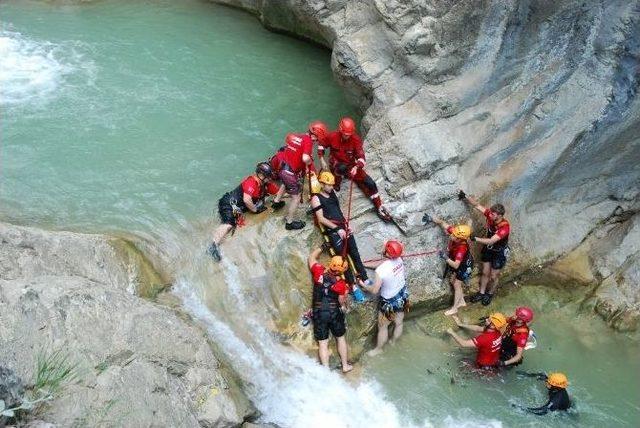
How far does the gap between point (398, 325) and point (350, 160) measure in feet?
8.40

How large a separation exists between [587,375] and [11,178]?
937 centimetres

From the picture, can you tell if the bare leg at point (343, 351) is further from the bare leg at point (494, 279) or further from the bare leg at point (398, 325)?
the bare leg at point (494, 279)

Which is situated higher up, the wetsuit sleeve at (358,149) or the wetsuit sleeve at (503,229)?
the wetsuit sleeve at (358,149)

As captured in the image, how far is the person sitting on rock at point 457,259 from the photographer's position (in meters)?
9.25

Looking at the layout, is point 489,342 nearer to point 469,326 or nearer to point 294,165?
point 469,326

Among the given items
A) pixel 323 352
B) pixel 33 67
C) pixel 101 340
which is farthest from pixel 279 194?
pixel 33 67

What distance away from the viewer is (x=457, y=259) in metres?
9.40

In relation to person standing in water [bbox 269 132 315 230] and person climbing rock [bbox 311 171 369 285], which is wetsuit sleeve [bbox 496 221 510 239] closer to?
person climbing rock [bbox 311 171 369 285]

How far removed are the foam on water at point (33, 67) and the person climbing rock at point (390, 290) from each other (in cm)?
746

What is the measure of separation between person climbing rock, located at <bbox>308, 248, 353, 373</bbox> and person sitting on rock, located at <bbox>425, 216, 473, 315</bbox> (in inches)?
70.5

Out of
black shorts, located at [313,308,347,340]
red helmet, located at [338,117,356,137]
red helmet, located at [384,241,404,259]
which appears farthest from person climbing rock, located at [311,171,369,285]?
red helmet, located at [338,117,356,137]

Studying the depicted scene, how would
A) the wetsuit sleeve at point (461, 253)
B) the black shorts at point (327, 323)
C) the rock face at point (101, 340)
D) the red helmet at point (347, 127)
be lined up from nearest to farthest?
the rock face at point (101, 340) < the black shorts at point (327, 323) < the red helmet at point (347, 127) < the wetsuit sleeve at point (461, 253)

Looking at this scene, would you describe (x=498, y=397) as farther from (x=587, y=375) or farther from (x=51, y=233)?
(x=51, y=233)

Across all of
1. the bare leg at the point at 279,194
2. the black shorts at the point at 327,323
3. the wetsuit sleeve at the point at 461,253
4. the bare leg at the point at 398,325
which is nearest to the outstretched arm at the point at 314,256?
the black shorts at the point at 327,323
